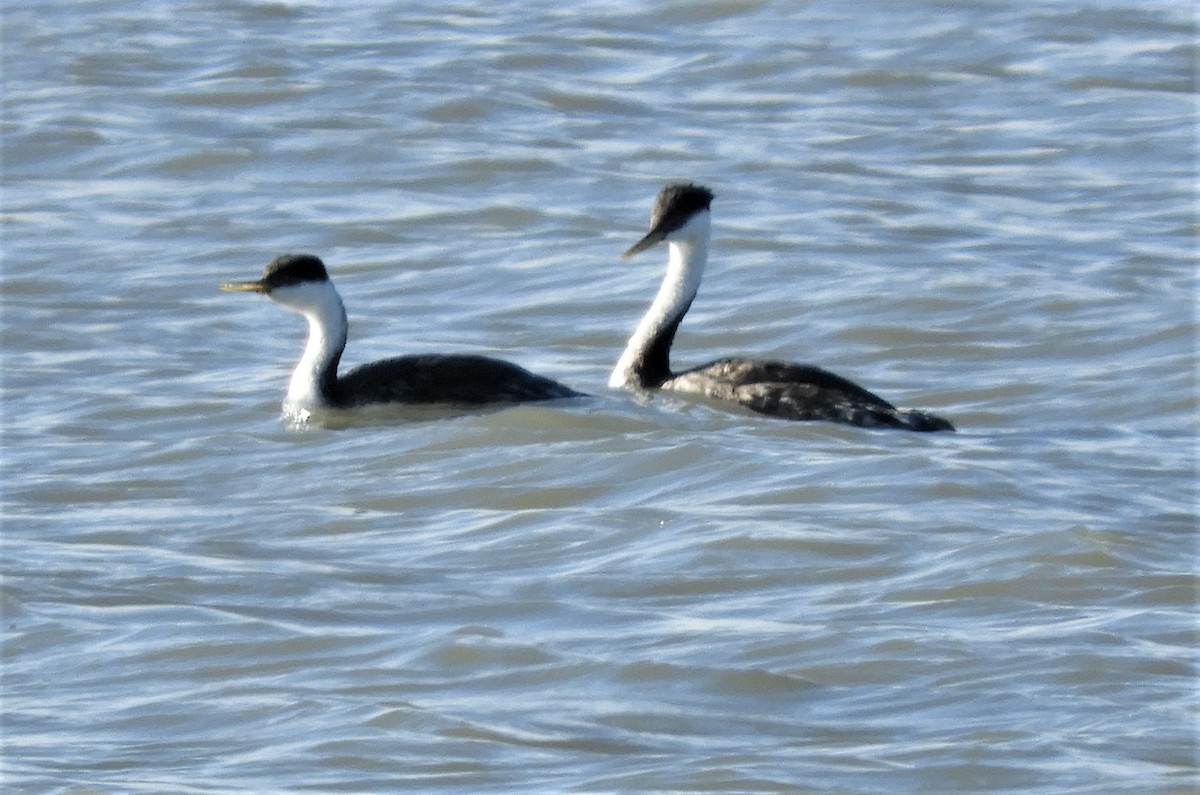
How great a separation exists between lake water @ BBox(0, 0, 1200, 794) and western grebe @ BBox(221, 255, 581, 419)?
176mm

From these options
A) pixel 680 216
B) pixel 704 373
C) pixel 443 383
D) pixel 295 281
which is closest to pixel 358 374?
pixel 443 383

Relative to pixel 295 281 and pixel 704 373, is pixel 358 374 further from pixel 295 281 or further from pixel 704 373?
pixel 704 373

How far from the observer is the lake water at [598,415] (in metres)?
6.98

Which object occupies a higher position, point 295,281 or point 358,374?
point 295,281

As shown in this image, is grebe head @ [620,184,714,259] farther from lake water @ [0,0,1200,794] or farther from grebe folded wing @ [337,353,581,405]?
grebe folded wing @ [337,353,581,405]

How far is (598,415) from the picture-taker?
35.7 ft

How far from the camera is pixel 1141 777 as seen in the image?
644cm

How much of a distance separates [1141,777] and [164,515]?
166 inches

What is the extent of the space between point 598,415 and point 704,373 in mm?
676

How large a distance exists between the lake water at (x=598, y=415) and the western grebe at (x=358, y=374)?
18cm

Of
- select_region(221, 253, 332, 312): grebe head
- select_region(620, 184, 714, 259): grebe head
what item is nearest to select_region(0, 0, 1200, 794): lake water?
select_region(221, 253, 332, 312): grebe head

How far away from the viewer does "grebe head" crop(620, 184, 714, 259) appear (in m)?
12.2

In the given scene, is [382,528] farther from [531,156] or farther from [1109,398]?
[531,156]

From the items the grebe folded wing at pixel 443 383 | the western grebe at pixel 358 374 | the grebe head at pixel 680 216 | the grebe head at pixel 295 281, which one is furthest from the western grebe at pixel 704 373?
the grebe head at pixel 295 281
